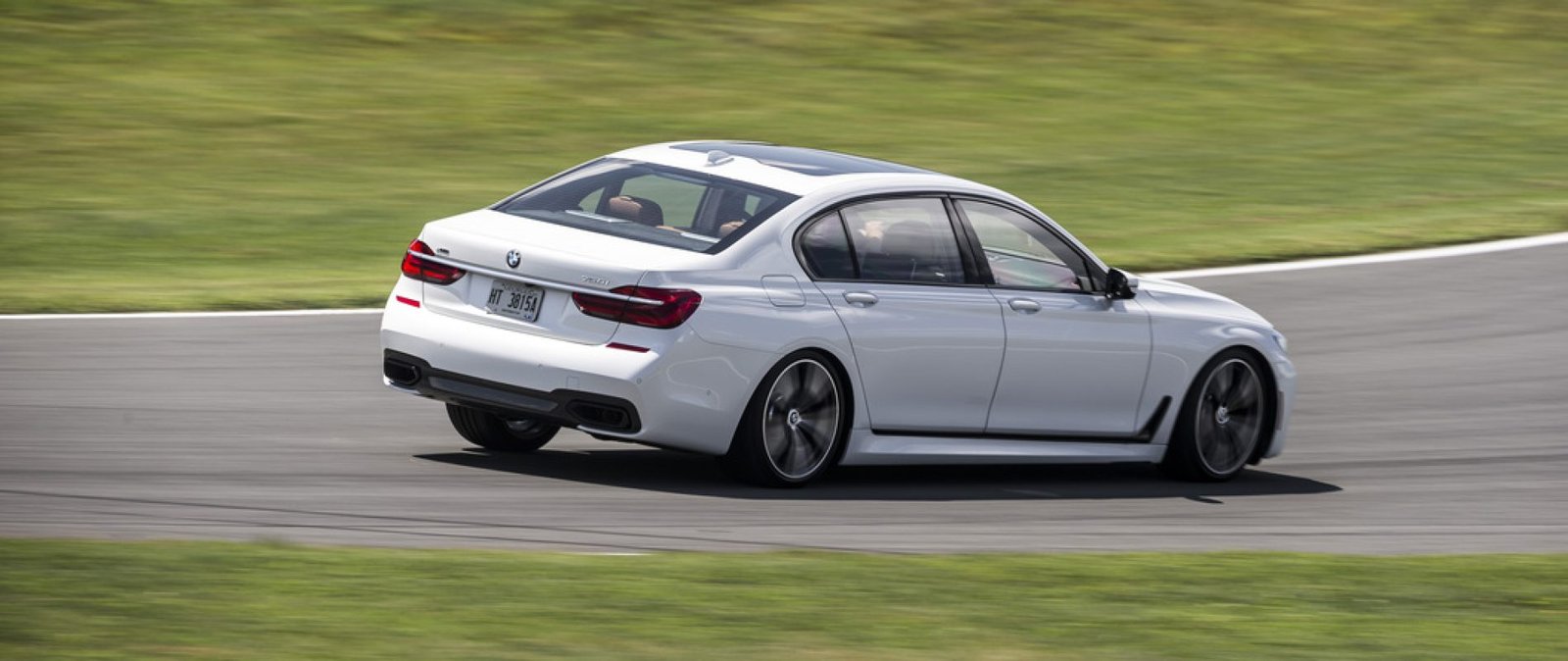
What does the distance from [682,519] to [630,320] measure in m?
0.79

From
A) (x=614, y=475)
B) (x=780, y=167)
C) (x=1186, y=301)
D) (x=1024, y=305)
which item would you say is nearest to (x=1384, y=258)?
(x=1186, y=301)

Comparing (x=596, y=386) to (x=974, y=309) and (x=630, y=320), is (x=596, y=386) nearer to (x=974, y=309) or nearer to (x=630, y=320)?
(x=630, y=320)

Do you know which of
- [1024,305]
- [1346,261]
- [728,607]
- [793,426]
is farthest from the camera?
[1346,261]

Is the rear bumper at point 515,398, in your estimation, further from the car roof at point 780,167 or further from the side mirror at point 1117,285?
the side mirror at point 1117,285

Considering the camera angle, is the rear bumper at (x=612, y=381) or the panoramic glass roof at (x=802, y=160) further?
the panoramic glass roof at (x=802, y=160)

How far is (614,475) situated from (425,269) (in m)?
1.16

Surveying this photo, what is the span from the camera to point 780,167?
9672 mm

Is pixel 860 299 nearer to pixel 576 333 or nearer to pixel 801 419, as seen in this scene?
pixel 801 419

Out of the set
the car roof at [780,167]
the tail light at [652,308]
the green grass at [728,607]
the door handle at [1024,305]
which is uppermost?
the car roof at [780,167]

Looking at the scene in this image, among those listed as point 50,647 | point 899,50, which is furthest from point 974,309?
point 899,50

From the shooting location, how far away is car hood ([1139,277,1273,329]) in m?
10.4

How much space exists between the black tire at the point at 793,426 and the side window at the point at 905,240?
0.55 m

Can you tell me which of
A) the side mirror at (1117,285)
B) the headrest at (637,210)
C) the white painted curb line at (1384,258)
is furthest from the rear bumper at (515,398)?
the white painted curb line at (1384,258)

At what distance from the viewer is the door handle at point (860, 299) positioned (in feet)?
30.3
